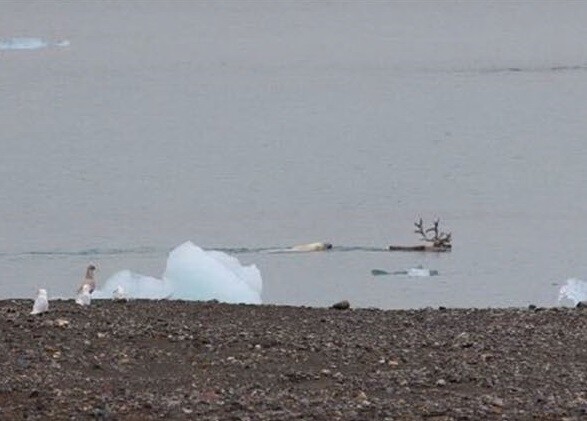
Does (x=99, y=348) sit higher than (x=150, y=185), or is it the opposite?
(x=150, y=185)

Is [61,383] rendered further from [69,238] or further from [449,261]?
[69,238]

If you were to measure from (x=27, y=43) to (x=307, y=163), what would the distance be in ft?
122

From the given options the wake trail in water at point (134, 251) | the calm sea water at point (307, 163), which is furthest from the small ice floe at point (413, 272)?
the wake trail in water at point (134, 251)

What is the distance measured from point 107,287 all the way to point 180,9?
301ft

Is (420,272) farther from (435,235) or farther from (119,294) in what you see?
(119,294)

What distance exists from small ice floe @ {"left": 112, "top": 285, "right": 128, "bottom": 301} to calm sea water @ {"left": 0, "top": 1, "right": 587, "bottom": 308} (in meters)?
3.89

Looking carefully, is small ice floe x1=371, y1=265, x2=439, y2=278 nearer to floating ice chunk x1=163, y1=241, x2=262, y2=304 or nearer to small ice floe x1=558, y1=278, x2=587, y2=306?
small ice floe x1=558, y1=278, x2=587, y2=306

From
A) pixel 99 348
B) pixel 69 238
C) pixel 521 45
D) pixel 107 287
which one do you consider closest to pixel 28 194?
pixel 69 238

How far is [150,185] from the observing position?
2711 centimetres

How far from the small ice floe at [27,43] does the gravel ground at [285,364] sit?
52910 mm

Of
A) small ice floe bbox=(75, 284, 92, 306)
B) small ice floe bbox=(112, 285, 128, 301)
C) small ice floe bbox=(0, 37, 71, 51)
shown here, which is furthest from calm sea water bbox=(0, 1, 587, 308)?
small ice floe bbox=(75, 284, 92, 306)

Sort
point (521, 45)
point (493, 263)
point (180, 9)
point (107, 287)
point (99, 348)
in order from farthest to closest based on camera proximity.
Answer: point (180, 9) < point (521, 45) < point (493, 263) < point (107, 287) < point (99, 348)

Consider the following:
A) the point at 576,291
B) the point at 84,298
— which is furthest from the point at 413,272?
the point at 84,298

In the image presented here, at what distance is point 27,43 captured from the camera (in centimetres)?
6581
